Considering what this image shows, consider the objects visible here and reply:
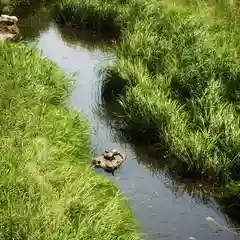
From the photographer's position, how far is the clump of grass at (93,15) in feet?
50.6

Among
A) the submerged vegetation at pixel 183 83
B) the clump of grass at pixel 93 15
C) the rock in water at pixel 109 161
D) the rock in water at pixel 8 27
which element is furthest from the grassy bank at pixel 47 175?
the clump of grass at pixel 93 15

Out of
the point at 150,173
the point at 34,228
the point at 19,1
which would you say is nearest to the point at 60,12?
the point at 19,1

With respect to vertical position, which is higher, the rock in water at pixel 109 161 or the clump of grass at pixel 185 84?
the clump of grass at pixel 185 84

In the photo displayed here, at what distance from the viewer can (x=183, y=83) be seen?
10.4 m

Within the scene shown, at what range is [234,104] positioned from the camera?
387 inches

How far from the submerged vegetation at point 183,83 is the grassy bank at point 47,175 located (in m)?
1.44

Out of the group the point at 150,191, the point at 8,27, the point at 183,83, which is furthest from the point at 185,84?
the point at 8,27

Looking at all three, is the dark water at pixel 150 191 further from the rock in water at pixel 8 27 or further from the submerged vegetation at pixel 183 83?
the rock in water at pixel 8 27

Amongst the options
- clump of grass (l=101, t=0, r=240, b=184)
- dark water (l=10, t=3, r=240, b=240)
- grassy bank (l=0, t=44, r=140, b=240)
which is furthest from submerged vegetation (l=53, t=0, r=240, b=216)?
grassy bank (l=0, t=44, r=140, b=240)

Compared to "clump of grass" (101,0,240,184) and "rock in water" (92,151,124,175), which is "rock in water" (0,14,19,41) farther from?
"rock in water" (92,151,124,175)

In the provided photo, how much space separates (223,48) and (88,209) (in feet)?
20.2

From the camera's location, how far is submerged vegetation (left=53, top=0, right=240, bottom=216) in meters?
8.55

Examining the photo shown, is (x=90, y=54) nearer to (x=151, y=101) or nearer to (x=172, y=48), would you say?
(x=172, y=48)

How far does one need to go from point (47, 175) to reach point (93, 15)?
9.76 metres
